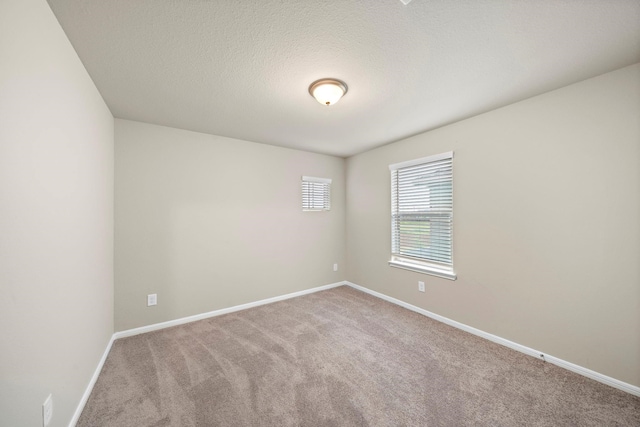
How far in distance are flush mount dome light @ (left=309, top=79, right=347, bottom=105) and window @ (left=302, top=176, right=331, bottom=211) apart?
2004 mm

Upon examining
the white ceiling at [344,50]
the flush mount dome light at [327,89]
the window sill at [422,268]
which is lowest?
the window sill at [422,268]

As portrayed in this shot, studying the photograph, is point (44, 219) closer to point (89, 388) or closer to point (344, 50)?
point (89, 388)

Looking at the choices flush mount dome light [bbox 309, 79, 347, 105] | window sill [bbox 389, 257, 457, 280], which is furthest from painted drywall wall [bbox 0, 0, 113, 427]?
window sill [bbox 389, 257, 457, 280]

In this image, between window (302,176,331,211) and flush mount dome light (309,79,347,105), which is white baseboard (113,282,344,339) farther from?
flush mount dome light (309,79,347,105)

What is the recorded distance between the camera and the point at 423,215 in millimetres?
3182

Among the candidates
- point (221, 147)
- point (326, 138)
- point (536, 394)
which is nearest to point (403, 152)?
point (326, 138)

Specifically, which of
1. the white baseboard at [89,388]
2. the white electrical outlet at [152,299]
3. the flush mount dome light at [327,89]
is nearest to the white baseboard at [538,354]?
the flush mount dome light at [327,89]

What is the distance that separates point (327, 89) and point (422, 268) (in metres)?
2.48

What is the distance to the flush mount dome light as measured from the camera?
→ 1890 mm

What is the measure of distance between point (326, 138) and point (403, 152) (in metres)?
1.12

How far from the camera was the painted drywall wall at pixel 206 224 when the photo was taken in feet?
8.67

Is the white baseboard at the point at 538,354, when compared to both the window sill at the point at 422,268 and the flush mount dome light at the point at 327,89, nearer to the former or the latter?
the window sill at the point at 422,268

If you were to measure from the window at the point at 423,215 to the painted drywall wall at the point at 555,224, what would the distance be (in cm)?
13

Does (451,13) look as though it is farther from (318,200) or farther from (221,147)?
(318,200)
